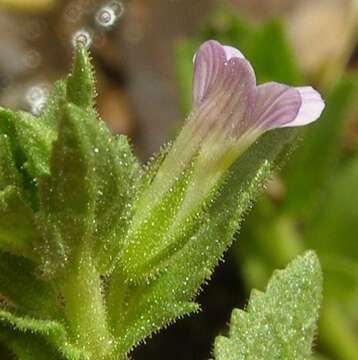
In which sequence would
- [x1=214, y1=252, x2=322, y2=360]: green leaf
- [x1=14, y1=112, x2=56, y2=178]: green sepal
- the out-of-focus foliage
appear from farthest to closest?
1. the out-of-focus foliage
2. [x1=214, y1=252, x2=322, y2=360]: green leaf
3. [x1=14, y1=112, x2=56, y2=178]: green sepal

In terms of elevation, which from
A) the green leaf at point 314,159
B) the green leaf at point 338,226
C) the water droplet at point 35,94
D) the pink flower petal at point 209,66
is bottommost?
the water droplet at point 35,94

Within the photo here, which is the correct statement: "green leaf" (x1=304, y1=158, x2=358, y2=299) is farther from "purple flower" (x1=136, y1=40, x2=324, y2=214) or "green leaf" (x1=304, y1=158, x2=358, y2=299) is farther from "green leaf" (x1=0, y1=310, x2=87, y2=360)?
"green leaf" (x1=0, y1=310, x2=87, y2=360)

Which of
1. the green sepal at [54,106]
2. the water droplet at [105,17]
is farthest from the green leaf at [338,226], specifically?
the green sepal at [54,106]

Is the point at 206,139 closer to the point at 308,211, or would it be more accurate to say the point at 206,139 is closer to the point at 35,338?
the point at 35,338

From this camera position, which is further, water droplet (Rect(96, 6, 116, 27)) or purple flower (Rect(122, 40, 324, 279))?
water droplet (Rect(96, 6, 116, 27))

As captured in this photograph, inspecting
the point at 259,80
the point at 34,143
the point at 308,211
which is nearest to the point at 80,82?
the point at 34,143

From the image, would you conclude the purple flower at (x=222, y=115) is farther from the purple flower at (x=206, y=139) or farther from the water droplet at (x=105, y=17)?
the water droplet at (x=105, y=17)

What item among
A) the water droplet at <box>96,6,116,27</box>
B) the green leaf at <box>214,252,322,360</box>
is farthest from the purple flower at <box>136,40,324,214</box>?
the water droplet at <box>96,6,116,27</box>

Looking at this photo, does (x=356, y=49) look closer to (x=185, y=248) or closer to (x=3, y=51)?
(x=3, y=51)
